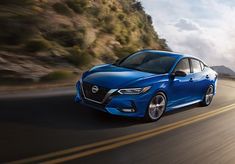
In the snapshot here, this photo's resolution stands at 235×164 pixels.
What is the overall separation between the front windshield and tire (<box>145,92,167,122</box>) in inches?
27.7

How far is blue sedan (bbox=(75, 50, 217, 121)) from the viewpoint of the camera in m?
8.81

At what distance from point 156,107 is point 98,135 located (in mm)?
2121

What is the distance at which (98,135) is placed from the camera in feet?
25.6

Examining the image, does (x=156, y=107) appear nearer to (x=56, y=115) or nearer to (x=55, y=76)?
(x=56, y=115)

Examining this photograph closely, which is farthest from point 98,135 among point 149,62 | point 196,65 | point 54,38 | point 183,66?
point 54,38

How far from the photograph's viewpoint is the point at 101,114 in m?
9.42

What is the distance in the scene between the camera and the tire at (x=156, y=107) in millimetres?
9258

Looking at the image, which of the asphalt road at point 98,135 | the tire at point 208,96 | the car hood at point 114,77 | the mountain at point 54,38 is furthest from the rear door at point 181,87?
the mountain at point 54,38

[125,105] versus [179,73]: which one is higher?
[179,73]

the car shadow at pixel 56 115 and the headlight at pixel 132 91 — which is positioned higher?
the headlight at pixel 132 91

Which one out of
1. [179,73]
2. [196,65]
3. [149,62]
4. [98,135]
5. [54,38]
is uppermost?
[54,38]

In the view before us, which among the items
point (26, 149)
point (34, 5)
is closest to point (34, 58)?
point (34, 5)

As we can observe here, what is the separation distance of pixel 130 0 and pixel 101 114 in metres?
41.0

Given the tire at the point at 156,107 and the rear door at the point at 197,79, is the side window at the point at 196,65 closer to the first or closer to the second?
the rear door at the point at 197,79
